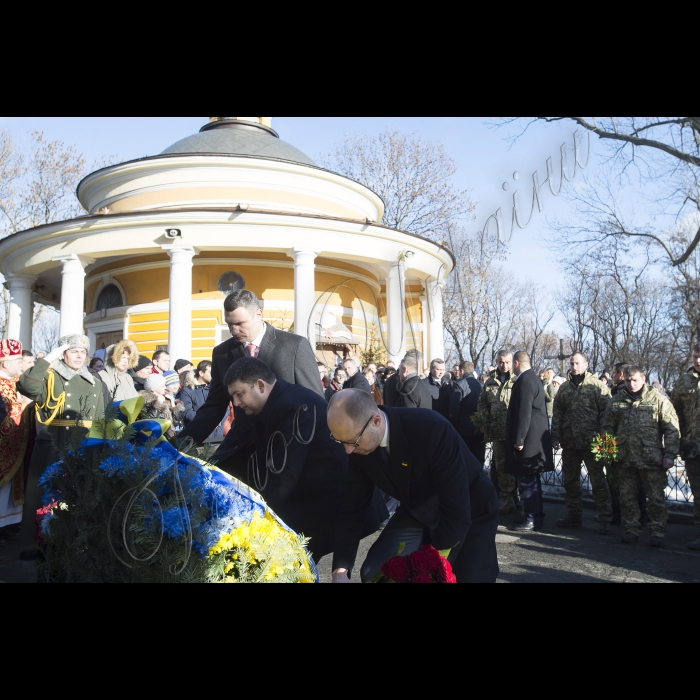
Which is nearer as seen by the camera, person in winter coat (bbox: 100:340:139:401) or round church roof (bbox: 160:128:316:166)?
person in winter coat (bbox: 100:340:139:401)

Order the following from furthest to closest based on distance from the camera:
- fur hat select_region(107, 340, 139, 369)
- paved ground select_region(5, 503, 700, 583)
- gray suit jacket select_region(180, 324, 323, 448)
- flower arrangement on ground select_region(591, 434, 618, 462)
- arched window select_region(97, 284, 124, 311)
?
arched window select_region(97, 284, 124, 311) → fur hat select_region(107, 340, 139, 369) → flower arrangement on ground select_region(591, 434, 618, 462) → paved ground select_region(5, 503, 700, 583) → gray suit jacket select_region(180, 324, 323, 448)

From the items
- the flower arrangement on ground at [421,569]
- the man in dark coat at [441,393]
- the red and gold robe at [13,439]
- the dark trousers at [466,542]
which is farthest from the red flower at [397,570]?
the man in dark coat at [441,393]

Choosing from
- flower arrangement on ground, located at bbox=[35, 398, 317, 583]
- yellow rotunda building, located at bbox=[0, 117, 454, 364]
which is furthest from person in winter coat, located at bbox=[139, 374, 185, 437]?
yellow rotunda building, located at bbox=[0, 117, 454, 364]

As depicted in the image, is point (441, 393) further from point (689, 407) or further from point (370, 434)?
point (370, 434)

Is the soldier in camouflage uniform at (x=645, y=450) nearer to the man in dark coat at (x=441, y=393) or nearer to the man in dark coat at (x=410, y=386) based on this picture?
the man in dark coat at (x=410, y=386)

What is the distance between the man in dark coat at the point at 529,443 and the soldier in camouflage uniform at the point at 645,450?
2.97 ft

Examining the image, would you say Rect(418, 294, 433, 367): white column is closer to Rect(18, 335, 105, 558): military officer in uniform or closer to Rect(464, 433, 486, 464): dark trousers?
Rect(464, 433, 486, 464): dark trousers

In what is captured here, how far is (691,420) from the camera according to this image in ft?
25.4

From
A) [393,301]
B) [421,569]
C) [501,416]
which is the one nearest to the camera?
[421,569]

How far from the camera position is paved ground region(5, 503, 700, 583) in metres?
5.99

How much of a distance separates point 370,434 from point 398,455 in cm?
23

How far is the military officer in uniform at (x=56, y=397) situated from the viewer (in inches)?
260

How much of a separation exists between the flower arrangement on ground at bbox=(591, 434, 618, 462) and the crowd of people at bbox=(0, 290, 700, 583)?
66 millimetres

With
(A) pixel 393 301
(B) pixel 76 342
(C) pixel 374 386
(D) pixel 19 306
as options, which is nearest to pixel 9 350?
(B) pixel 76 342
